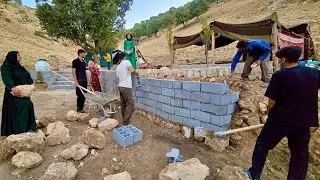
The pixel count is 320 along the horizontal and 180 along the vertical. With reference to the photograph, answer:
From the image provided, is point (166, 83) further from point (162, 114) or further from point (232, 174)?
point (232, 174)

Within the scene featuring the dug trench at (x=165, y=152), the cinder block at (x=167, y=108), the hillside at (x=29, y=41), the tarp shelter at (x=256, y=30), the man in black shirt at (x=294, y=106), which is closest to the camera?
the man in black shirt at (x=294, y=106)

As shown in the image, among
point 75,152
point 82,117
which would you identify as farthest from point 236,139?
point 82,117

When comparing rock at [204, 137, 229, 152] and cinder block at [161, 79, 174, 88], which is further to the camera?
cinder block at [161, 79, 174, 88]

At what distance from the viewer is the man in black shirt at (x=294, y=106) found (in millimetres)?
2469

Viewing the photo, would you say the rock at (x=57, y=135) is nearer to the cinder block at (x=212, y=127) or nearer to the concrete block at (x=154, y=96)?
the concrete block at (x=154, y=96)

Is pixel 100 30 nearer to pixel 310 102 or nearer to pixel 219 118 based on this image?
pixel 219 118

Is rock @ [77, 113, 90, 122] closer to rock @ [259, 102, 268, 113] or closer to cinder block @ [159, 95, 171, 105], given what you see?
cinder block @ [159, 95, 171, 105]

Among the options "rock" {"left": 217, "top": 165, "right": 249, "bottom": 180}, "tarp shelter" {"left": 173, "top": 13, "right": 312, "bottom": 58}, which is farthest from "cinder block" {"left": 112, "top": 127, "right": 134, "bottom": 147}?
"tarp shelter" {"left": 173, "top": 13, "right": 312, "bottom": 58}

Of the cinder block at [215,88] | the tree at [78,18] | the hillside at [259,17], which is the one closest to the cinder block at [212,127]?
the cinder block at [215,88]

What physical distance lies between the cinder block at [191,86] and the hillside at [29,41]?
13.0 metres

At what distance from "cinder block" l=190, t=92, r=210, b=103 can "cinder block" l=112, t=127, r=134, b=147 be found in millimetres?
1256

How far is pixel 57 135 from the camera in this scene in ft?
13.6

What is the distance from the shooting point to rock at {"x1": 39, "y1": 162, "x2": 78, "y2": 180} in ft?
10.3

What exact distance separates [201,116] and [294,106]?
5.62 feet
